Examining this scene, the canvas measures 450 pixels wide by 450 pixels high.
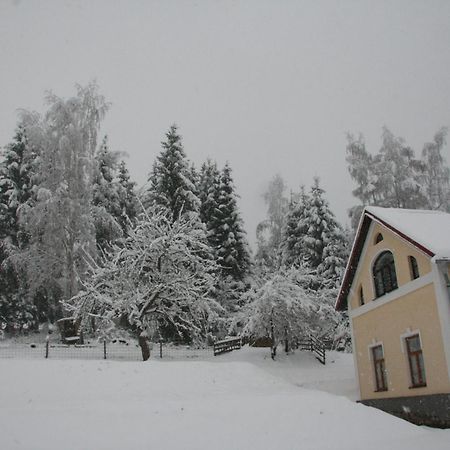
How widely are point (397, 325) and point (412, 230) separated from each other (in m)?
3.47

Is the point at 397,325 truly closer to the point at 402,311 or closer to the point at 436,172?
the point at 402,311

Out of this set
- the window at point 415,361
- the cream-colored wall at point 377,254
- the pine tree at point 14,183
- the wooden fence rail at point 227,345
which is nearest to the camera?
the window at point 415,361

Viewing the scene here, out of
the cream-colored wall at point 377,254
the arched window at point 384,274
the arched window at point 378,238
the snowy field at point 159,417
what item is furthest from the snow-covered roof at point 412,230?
the snowy field at point 159,417

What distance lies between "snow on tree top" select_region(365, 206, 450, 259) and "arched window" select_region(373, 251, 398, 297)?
58.1 inches

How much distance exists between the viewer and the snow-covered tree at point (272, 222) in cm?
4497

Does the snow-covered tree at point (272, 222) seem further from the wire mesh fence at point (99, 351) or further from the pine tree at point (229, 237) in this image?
the wire mesh fence at point (99, 351)

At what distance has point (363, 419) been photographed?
36.7 ft

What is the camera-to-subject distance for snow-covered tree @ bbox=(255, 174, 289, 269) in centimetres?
4497

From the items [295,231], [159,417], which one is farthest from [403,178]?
[159,417]

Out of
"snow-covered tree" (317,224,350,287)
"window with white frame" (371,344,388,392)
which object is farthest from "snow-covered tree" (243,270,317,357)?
"window with white frame" (371,344,388,392)

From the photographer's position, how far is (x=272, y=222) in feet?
150

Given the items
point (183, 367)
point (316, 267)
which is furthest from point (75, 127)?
point (316, 267)

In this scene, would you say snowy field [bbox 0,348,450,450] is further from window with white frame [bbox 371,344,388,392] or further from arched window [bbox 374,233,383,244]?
arched window [bbox 374,233,383,244]

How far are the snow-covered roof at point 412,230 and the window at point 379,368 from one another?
3177 mm
